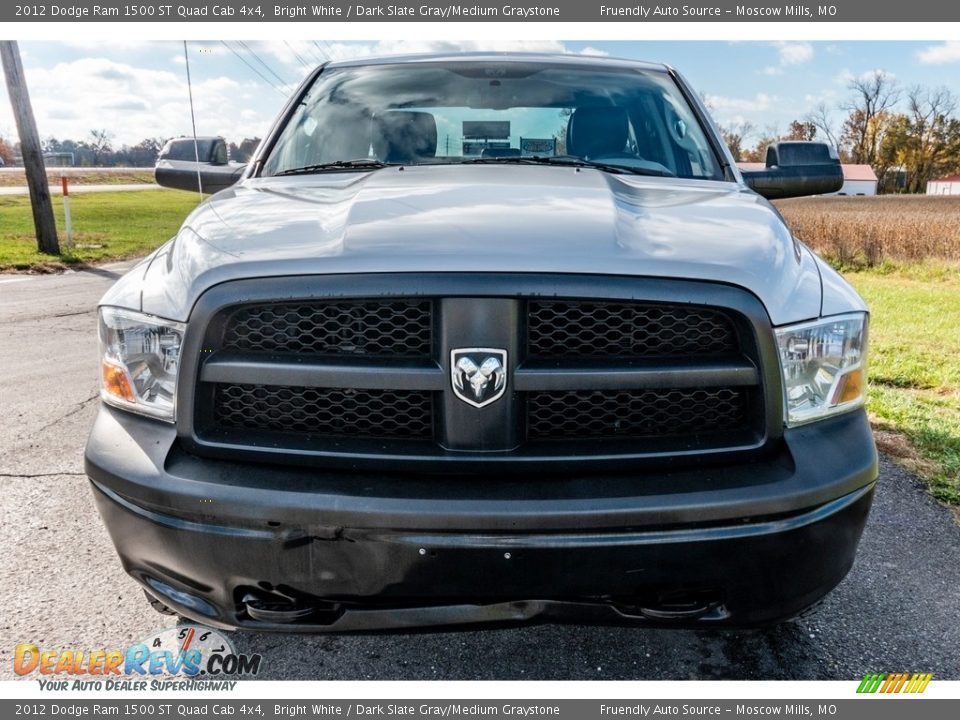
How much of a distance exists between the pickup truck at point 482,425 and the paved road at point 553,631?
0.49m

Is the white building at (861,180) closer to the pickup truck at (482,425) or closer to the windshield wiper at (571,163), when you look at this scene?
the windshield wiper at (571,163)

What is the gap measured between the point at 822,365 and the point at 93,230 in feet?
67.2

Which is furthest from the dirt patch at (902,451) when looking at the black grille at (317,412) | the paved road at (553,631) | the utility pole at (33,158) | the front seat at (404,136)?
the utility pole at (33,158)

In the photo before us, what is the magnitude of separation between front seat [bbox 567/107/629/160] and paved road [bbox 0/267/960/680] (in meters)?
1.79

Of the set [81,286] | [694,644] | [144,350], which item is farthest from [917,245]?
[144,350]

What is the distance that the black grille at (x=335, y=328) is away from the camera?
1.79 m

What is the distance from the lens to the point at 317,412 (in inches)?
74.0

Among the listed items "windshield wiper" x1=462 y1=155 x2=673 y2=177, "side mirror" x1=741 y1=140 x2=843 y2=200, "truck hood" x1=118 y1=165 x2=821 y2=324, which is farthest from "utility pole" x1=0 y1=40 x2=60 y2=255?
"side mirror" x1=741 y1=140 x2=843 y2=200

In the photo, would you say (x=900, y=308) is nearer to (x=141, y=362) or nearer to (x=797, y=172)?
(x=797, y=172)

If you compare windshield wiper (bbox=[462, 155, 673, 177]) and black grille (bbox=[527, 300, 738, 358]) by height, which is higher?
windshield wiper (bbox=[462, 155, 673, 177])

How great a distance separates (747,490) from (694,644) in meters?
0.89

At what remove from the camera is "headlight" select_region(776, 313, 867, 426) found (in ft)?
6.08

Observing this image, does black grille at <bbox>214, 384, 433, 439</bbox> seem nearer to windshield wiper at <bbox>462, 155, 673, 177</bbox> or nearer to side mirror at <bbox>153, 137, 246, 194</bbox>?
windshield wiper at <bbox>462, 155, 673, 177</bbox>

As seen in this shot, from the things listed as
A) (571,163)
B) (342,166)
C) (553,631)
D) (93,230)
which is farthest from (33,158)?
(553,631)
